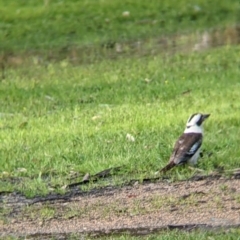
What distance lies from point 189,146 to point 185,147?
0.13 ft

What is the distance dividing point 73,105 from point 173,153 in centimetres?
344

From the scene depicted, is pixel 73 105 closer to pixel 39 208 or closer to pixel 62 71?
pixel 62 71

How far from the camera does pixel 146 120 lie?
34.9 feet

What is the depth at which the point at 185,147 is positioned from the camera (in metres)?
8.80

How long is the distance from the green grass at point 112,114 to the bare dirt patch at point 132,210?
0.35 metres

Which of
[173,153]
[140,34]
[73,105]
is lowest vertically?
[140,34]

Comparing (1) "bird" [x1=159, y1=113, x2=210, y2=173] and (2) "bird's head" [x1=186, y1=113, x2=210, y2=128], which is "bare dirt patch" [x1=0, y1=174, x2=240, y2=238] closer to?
(1) "bird" [x1=159, y1=113, x2=210, y2=173]

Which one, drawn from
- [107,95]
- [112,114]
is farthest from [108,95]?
[112,114]

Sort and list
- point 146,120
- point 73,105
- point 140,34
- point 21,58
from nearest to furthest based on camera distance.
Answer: point 146,120, point 73,105, point 21,58, point 140,34

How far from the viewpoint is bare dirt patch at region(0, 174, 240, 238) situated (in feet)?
24.2

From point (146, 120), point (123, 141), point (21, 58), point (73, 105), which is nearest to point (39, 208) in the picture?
point (123, 141)

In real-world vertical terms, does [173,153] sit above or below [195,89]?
above

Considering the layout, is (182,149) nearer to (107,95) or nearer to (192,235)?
(192,235)

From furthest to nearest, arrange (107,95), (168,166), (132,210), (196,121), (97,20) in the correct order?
(97,20) → (107,95) → (196,121) → (168,166) → (132,210)
